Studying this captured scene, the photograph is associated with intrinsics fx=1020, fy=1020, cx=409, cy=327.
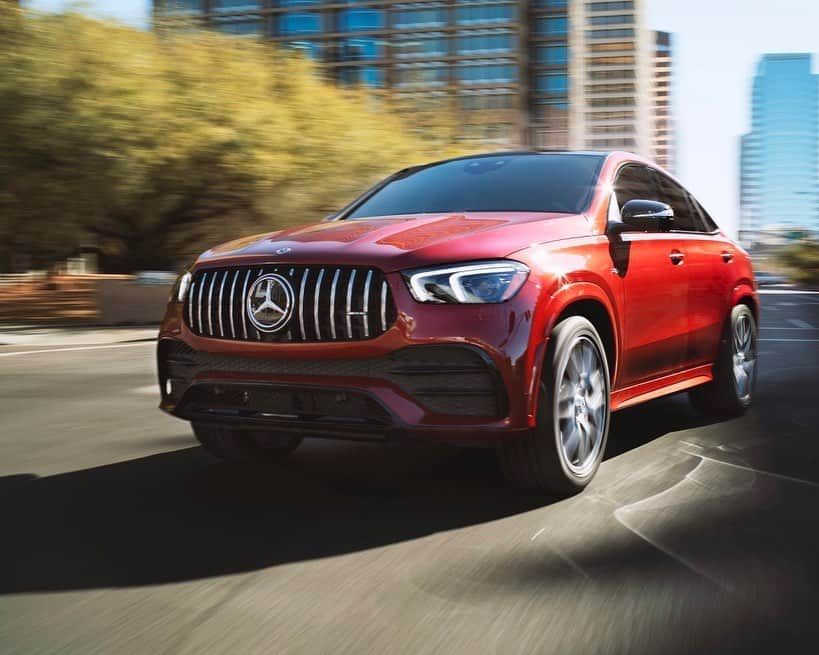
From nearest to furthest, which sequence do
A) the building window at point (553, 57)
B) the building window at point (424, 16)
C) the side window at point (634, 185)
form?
the side window at point (634, 185)
the building window at point (424, 16)
the building window at point (553, 57)

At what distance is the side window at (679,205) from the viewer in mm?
6003

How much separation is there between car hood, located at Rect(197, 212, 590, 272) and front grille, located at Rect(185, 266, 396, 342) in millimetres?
54

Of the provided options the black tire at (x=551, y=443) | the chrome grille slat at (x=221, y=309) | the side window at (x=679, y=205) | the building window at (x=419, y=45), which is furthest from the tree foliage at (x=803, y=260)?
the chrome grille slat at (x=221, y=309)

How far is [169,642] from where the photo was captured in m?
2.73

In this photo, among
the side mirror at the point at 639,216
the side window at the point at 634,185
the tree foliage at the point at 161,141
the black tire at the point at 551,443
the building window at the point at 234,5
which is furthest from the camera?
the building window at the point at 234,5

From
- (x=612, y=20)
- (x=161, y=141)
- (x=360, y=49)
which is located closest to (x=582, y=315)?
(x=161, y=141)

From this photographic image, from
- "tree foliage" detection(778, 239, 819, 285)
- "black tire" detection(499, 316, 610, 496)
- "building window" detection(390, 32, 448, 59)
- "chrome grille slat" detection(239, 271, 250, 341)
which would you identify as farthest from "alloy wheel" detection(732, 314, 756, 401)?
"building window" detection(390, 32, 448, 59)

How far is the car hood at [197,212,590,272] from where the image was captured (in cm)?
397

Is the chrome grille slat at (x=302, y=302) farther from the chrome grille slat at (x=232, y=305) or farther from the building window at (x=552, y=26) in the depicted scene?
the building window at (x=552, y=26)

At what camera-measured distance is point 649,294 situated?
16.9ft

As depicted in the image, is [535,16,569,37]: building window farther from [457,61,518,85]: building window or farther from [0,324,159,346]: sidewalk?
[0,324,159,346]: sidewalk

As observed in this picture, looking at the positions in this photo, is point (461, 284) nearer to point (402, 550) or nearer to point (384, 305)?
point (384, 305)

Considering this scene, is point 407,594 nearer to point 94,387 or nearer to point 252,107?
point 94,387

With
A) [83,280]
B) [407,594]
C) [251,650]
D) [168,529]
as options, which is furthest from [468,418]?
[83,280]
